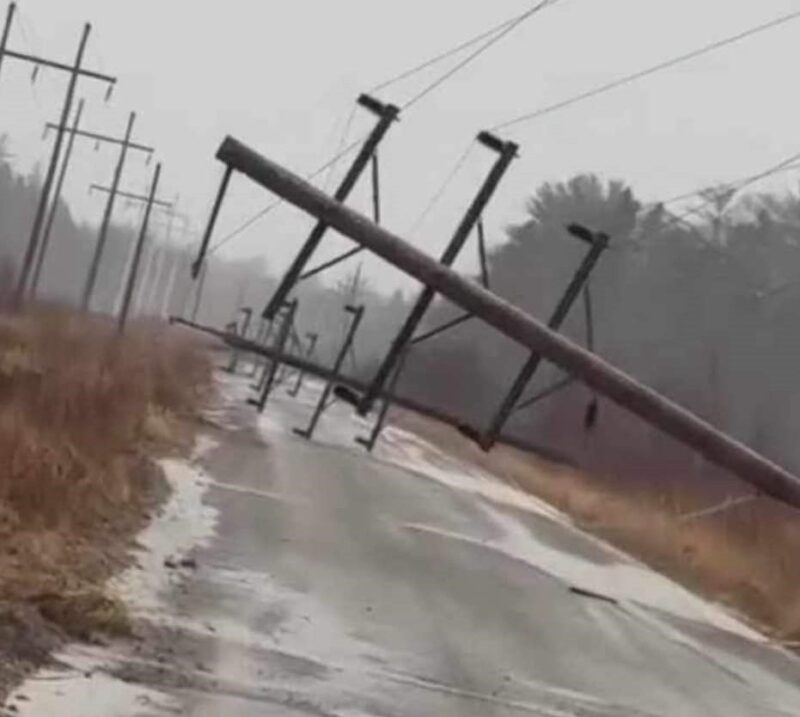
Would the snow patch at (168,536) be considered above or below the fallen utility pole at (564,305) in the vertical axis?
below

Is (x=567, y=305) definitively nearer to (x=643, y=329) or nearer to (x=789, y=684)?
(x=789, y=684)

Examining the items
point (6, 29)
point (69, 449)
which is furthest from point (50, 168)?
point (69, 449)

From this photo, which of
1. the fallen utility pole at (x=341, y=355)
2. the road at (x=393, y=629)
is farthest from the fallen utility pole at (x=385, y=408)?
the road at (x=393, y=629)

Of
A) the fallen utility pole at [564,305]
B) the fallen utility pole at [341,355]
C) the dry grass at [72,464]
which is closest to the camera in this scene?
the fallen utility pole at [564,305]

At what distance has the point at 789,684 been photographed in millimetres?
19562

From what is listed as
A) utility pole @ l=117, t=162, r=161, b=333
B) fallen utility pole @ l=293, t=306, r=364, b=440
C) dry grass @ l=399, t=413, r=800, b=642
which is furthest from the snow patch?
utility pole @ l=117, t=162, r=161, b=333

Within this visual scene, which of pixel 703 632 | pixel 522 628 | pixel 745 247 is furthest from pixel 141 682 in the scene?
pixel 745 247

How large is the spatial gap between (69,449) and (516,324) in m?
12.1

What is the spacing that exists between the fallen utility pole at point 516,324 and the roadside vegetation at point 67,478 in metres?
3.43

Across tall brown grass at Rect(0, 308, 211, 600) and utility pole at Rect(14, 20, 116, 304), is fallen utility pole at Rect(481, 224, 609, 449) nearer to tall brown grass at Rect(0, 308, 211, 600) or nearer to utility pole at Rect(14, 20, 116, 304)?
tall brown grass at Rect(0, 308, 211, 600)

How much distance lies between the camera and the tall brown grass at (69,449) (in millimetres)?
14578

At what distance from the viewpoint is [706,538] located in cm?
3628

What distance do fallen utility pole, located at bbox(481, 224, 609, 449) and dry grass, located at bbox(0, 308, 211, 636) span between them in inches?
119

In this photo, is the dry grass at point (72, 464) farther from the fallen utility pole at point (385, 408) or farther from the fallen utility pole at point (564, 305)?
the fallen utility pole at point (564, 305)
